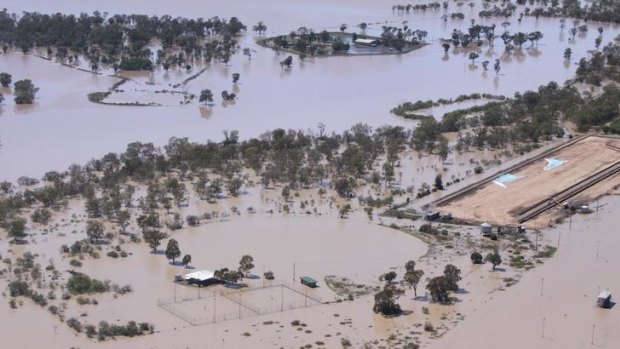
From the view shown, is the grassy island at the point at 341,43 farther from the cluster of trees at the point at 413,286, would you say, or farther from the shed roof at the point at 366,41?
the cluster of trees at the point at 413,286

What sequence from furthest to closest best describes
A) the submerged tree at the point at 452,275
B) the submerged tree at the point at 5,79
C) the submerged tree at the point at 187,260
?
the submerged tree at the point at 5,79 → the submerged tree at the point at 187,260 → the submerged tree at the point at 452,275

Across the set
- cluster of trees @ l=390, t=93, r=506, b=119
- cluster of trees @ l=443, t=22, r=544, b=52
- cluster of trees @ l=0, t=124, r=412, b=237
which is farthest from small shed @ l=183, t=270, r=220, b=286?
cluster of trees @ l=443, t=22, r=544, b=52

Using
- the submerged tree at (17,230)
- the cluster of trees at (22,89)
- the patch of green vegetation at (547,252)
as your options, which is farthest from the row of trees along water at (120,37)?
the patch of green vegetation at (547,252)

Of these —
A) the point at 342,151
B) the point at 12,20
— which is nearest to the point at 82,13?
the point at 12,20

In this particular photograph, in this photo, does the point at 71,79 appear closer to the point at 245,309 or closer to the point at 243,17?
the point at 243,17

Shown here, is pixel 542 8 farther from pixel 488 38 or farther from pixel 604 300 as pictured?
pixel 604 300

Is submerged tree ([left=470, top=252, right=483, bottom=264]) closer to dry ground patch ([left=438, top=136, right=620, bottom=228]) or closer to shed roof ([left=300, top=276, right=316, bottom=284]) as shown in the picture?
dry ground patch ([left=438, top=136, right=620, bottom=228])
